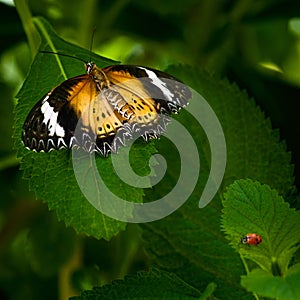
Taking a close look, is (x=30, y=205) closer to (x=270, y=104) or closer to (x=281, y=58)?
(x=270, y=104)

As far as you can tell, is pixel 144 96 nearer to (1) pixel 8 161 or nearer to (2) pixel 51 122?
(2) pixel 51 122

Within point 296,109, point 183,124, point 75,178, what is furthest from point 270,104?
point 75,178

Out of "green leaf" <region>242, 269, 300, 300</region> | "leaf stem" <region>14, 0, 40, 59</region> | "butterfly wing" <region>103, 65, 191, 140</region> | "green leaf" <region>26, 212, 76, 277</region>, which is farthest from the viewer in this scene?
"green leaf" <region>26, 212, 76, 277</region>

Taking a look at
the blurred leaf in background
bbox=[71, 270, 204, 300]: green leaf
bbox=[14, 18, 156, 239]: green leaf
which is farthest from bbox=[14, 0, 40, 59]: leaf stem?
bbox=[71, 270, 204, 300]: green leaf

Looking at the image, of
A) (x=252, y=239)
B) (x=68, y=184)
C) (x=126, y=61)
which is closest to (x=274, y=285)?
(x=252, y=239)

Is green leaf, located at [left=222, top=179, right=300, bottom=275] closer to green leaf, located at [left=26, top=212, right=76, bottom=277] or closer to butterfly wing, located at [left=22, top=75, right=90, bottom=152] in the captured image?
butterfly wing, located at [left=22, top=75, right=90, bottom=152]

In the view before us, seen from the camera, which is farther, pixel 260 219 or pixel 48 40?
pixel 48 40

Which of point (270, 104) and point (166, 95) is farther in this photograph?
point (270, 104)
